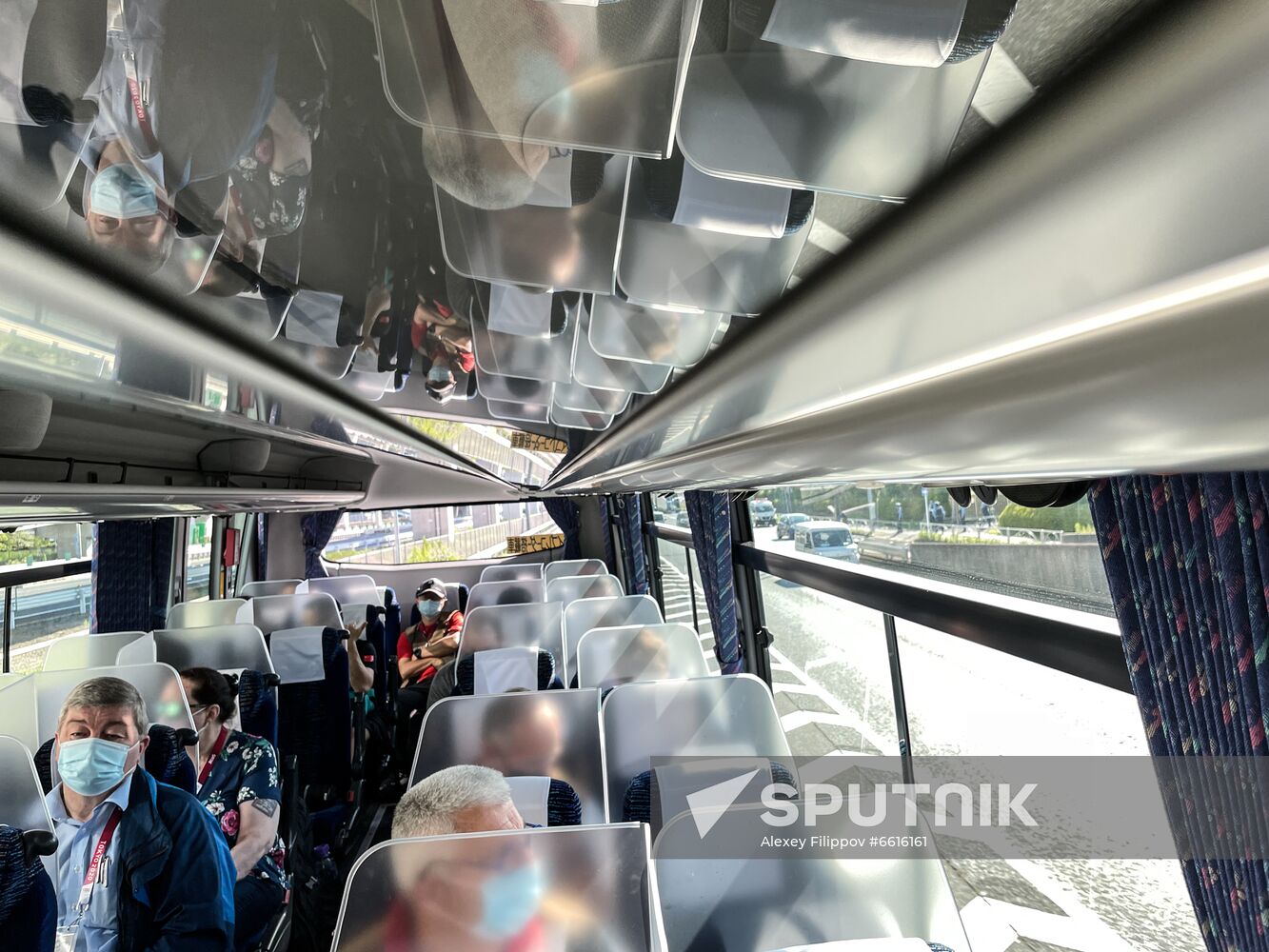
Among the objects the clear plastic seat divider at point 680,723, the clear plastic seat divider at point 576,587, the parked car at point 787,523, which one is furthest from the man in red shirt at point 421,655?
the parked car at point 787,523

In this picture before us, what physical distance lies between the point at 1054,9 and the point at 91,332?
0.68 metres

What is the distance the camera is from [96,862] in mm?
2070

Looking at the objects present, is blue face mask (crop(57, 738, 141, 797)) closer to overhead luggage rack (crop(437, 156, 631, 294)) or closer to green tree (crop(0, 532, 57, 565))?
green tree (crop(0, 532, 57, 565))

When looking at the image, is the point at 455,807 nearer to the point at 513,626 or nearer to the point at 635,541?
the point at 513,626

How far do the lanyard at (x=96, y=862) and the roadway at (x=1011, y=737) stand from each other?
7.86 ft

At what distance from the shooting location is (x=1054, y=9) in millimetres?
385

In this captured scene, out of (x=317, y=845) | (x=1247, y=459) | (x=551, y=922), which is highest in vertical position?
(x=1247, y=459)

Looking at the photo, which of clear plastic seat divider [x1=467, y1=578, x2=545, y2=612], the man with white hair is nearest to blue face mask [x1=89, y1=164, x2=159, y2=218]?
the man with white hair

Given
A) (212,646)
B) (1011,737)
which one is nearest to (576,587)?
(212,646)

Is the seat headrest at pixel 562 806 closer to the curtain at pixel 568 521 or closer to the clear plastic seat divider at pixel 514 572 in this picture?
the clear plastic seat divider at pixel 514 572

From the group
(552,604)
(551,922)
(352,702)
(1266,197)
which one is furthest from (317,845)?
(1266,197)

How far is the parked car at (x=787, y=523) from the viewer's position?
291 centimetres

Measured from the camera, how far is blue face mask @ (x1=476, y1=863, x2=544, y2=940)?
4.99 ft

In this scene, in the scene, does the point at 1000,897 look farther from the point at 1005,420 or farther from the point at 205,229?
the point at 205,229
